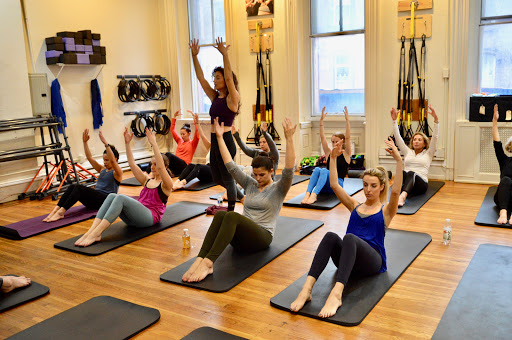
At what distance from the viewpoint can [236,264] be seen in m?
3.56

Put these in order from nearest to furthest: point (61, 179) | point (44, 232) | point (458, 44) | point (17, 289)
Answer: point (17, 289), point (44, 232), point (458, 44), point (61, 179)

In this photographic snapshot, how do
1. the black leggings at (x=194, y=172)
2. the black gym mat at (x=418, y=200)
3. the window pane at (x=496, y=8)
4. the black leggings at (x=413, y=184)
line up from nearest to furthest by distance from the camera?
the black gym mat at (x=418, y=200), the black leggings at (x=413, y=184), the window pane at (x=496, y=8), the black leggings at (x=194, y=172)

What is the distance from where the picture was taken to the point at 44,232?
4699mm

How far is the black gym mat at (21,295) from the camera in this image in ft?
10.1

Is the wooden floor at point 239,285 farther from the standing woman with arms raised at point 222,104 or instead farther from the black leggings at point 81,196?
the standing woman with arms raised at point 222,104

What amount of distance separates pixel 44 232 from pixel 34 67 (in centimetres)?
289

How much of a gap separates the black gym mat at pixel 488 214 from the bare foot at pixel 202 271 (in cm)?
255

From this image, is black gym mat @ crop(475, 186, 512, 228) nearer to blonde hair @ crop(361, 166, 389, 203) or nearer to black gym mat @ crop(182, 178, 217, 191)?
blonde hair @ crop(361, 166, 389, 203)

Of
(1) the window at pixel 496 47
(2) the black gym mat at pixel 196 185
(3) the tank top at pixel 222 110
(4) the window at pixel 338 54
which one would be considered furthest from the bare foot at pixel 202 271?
(1) the window at pixel 496 47

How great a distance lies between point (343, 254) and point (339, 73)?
16.2 ft

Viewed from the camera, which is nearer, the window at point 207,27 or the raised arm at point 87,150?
the raised arm at point 87,150

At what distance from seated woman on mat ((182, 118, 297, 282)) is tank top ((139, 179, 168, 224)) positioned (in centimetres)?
108

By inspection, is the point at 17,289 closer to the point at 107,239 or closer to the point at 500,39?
the point at 107,239

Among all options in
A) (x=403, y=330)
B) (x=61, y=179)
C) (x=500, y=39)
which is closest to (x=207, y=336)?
(x=403, y=330)
